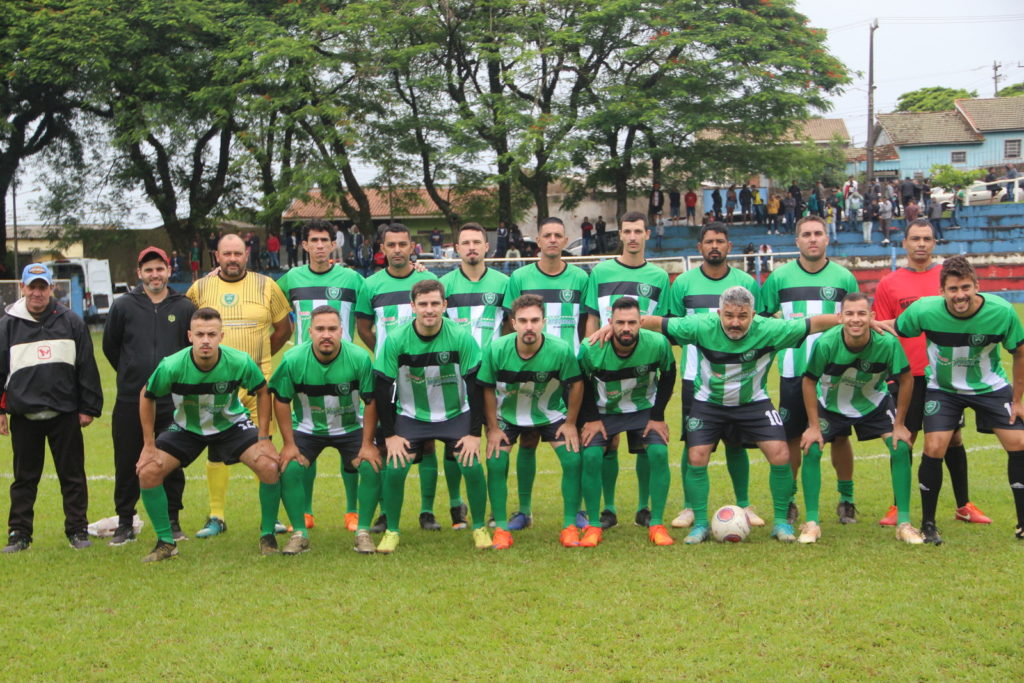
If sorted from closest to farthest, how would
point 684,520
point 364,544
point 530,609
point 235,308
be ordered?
point 530,609
point 364,544
point 684,520
point 235,308

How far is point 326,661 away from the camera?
14.9ft

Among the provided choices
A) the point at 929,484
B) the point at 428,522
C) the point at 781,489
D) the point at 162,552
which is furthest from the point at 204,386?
the point at 929,484

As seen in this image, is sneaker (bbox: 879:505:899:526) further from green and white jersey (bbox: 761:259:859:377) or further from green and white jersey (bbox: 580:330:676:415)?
green and white jersey (bbox: 580:330:676:415)

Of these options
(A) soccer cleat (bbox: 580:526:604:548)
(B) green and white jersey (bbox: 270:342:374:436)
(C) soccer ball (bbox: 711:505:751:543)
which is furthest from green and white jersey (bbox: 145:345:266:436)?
(C) soccer ball (bbox: 711:505:751:543)

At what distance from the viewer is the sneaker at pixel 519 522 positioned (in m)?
7.02

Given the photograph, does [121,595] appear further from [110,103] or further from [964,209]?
[964,209]

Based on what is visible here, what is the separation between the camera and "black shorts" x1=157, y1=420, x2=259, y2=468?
6.43 meters

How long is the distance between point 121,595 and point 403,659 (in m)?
2.02

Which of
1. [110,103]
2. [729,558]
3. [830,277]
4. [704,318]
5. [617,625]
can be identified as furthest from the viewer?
[110,103]

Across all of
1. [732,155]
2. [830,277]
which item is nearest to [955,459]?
[830,277]

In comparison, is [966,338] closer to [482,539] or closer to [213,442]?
[482,539]

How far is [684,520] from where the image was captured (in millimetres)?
6945

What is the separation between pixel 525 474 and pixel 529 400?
0.62m

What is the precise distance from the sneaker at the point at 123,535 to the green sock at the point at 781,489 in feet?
14.3
